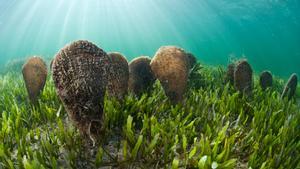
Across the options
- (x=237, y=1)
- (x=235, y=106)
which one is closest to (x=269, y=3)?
(x=237, y=1)

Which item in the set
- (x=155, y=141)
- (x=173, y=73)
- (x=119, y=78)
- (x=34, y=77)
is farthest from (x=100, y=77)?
(x=34, y=77)

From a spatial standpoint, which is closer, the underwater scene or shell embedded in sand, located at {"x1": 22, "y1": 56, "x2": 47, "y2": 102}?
the underwater scene

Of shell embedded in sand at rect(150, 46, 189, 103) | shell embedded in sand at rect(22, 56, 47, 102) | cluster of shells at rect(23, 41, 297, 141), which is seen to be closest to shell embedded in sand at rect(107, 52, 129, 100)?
cluster of shells at rect(23, 41, 297, 141)

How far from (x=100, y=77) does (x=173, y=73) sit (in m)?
1.52

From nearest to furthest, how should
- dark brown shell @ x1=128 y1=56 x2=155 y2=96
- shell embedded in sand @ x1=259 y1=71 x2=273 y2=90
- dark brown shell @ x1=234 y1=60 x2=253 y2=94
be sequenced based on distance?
dark brown shell @ x1=128 y1=56 x2=155 y2=96 → dark brown shell @ x1=234 y1=60 x2=253 y2=94 → shell embedded in sand @ x1=259 y1=71 x2=273 y2=90

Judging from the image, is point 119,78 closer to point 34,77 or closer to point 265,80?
point 34,77

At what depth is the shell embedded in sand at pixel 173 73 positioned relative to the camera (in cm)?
417

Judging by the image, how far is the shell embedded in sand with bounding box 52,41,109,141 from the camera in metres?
2.76

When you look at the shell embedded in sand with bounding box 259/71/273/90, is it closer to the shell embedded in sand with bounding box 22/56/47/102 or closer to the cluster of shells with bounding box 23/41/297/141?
the cluster of shells with bounding box 23/41/297/141

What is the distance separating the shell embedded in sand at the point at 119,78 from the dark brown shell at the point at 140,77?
326 millimetres

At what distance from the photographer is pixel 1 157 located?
274 centimetres

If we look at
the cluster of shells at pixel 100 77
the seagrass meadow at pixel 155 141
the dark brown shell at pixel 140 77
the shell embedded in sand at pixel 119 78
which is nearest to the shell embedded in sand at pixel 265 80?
the cluster of shells at pixel 100 77

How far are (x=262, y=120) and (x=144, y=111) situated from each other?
1.41 metres

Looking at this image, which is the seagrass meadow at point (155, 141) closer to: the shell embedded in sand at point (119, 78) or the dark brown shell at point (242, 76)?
the shell embedded in sand at point (119, 78)
